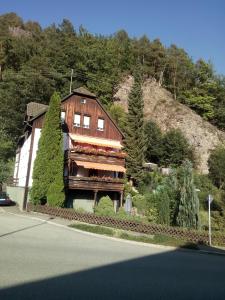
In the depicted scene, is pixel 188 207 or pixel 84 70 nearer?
pixel 188 207

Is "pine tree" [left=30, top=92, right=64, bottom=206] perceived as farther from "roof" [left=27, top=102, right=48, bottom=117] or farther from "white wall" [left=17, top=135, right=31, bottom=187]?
"roof" [left=27, top=102, right=48, bottom=117]

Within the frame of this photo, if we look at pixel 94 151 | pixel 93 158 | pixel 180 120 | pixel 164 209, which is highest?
pixel 180 120

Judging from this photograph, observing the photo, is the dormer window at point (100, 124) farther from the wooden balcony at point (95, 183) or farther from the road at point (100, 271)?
the road at point (100, 271)

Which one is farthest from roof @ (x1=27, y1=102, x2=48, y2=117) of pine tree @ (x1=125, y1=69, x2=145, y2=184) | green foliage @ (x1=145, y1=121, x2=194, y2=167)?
green foliage @ (x1=145, y1=121, x2=194, y2=167)

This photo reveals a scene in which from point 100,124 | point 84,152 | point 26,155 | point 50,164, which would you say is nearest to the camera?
point 50,164

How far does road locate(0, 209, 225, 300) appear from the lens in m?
8.13

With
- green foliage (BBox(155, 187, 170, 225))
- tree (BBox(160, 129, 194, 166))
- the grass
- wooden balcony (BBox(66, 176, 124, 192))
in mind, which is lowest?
the grass

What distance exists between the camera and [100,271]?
34.1 ft

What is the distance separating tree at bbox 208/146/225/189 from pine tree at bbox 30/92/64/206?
26200 millimetres

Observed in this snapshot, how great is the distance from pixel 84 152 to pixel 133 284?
27.8 m

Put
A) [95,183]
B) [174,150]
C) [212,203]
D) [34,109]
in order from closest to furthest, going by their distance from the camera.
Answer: [212,203], [95,183], [34,109], [174,150]

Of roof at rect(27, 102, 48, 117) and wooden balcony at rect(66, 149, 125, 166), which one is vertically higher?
roof at rect(27, 102, 48, 117)

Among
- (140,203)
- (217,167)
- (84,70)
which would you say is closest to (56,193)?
(140,203)

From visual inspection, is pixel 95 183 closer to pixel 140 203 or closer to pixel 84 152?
pixel 84 152
